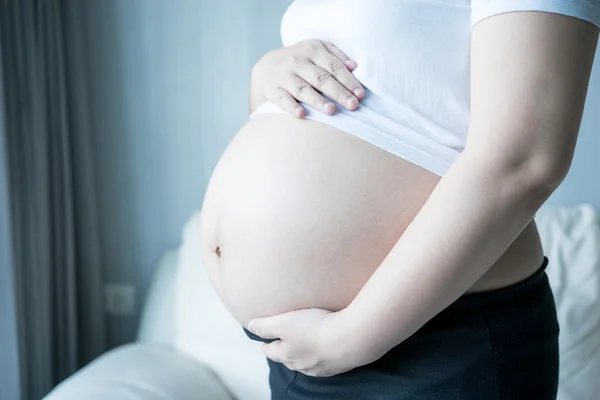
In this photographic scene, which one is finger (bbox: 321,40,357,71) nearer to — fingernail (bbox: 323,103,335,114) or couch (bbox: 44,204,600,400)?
fingernail (bbox: 323,103,335,114)

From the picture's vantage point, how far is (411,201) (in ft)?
2.25

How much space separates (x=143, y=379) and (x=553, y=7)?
3.88 ft

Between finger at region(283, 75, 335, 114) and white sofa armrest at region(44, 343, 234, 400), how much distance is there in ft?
2.67

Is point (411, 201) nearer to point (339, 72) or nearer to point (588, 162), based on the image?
point (339, 72)

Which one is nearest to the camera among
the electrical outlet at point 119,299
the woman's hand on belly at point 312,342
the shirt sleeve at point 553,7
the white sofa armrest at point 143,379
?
the shirt sleeve at point 553,7

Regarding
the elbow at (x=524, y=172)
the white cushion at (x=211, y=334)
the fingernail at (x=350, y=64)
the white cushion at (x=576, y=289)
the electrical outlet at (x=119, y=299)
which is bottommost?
the electrical outlet at (x=119, y=299)

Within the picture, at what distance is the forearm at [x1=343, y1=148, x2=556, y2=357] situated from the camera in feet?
1.88

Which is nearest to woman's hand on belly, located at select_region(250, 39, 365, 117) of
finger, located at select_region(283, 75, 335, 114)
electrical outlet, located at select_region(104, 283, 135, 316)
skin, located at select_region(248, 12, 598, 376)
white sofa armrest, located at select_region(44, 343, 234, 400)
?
finger, located at select_region(283, 75, 335, 114)

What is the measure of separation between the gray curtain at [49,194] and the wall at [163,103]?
0.23ft

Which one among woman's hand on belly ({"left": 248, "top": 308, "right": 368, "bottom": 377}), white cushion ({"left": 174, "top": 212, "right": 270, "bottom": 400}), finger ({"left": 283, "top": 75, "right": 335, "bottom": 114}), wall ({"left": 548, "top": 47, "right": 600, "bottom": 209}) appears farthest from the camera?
wall ({"left": 548, "top": 47, "right": 600, "bottom": 209})

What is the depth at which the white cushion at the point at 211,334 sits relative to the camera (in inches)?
62.1

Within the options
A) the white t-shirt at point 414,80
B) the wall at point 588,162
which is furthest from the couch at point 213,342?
the white t-shirt at point 414,80

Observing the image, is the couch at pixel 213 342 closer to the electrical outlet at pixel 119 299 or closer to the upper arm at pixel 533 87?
the electrical outlet at pixel 119 299

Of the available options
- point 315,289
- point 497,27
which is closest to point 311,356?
point 315,289
